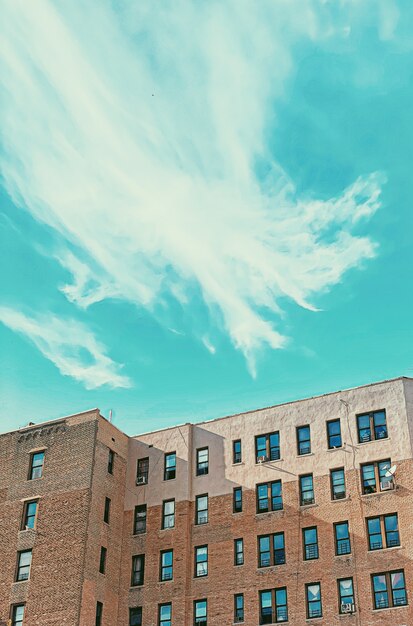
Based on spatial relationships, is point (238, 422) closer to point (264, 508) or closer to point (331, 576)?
point (264, 508)

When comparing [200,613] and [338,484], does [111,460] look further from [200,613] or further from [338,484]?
[338,484]

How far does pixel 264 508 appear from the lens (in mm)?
57312

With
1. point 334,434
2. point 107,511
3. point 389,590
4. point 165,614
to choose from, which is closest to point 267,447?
point 334,434

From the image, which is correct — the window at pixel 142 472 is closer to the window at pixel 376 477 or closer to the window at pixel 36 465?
the window at pixel 36 465

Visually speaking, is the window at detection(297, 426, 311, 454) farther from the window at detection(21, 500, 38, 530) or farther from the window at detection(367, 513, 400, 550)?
the window at detection(21, 500, 38, 530)

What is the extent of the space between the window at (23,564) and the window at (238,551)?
46.0 feet

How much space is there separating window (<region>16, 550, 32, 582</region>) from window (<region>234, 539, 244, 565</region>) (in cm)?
1402

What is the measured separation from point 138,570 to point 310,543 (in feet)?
41.8

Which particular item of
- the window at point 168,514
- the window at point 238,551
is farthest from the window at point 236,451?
the window at point 238,551

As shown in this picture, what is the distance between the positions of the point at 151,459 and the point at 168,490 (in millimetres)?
3149

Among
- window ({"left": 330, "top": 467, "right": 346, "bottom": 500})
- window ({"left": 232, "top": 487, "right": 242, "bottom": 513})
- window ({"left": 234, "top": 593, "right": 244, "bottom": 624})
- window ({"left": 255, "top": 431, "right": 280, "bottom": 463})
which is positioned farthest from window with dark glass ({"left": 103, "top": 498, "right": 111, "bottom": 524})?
window ({"left": 330, "top": 467, "right": 346, "bottom": 500})

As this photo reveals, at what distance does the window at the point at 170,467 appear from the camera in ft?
205

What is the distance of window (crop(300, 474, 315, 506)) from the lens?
5616cm

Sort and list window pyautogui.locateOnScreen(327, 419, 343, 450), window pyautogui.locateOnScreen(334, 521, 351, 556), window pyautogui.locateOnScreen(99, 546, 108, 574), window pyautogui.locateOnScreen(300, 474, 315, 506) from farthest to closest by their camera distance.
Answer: window pyautogui.locateOnScreen(99, 546, 108, 574), window pyautogui.locateOnScreen(327, 419, 343, 450), window pyautogui.locateOnScreen(300, 474, 315, 506), window pyautogui.locateOnScreen(334, 521, 351, 556)
